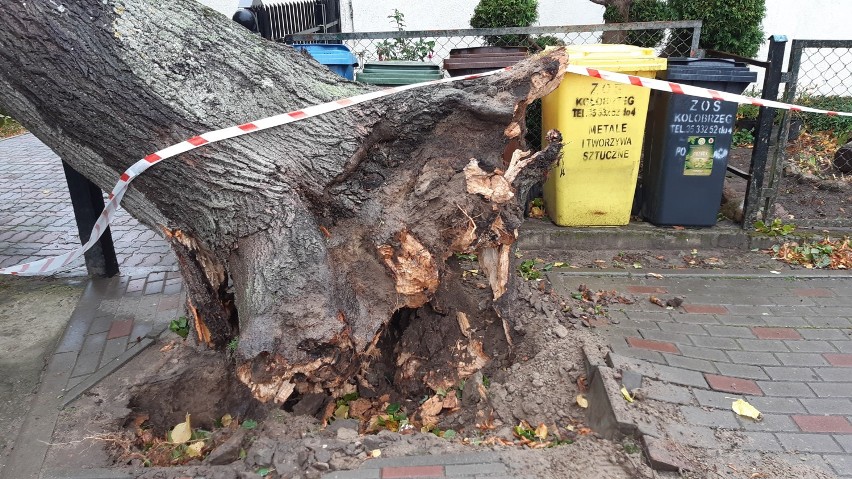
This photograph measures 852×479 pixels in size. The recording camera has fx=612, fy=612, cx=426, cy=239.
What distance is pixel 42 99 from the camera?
2.84 meters

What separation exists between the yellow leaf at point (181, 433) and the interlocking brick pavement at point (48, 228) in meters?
2.17

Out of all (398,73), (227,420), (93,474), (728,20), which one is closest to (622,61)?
(398,73)

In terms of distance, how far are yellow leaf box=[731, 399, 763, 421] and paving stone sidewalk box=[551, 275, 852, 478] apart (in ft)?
0.10

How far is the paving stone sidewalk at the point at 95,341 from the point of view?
300 centimetres

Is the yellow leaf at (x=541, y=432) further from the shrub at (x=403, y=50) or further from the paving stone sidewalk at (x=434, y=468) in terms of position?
the shrub at (x=403, y=50)

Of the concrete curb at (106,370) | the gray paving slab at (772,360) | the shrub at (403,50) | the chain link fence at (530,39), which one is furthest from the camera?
the shrub at (403,50)

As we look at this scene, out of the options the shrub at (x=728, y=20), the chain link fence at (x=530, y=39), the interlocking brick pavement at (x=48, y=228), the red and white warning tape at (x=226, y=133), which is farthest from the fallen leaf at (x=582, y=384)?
the shrub at (x=728, y=20)

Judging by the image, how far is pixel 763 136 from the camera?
481 centimetres

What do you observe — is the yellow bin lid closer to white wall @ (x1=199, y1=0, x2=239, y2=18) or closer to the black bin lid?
the black bin lid

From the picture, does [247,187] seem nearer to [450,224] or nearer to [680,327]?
[450,224]

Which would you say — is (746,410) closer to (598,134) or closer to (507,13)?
(598,134)

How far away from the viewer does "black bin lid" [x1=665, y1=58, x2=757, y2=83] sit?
459 centimetres

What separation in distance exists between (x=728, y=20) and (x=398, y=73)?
4.92 metres

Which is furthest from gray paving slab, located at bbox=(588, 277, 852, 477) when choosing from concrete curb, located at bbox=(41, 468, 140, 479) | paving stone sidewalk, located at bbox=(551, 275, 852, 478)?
concrete curb, located at bbox=(41, 468, 140, 479)
